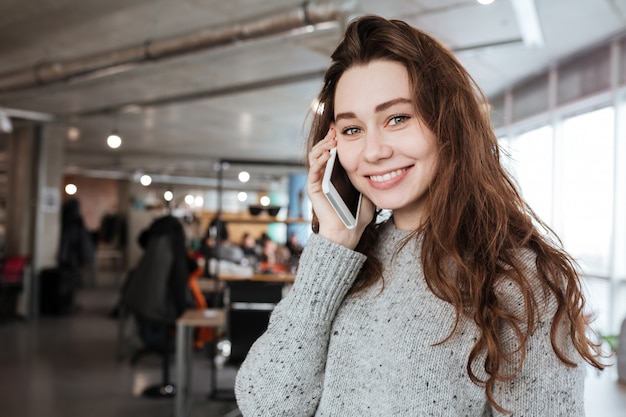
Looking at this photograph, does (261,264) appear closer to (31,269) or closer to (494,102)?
(494,102)

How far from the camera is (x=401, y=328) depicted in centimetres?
101

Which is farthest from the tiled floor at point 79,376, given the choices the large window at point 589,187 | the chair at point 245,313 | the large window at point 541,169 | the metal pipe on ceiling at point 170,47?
the large window at point 541,169

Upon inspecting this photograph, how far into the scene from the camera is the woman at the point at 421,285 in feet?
3.08

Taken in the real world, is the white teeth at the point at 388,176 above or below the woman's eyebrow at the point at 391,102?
below

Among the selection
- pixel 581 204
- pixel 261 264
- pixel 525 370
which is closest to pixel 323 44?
pixel 261 264

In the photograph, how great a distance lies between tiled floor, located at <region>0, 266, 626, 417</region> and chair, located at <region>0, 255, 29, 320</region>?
0.94 m

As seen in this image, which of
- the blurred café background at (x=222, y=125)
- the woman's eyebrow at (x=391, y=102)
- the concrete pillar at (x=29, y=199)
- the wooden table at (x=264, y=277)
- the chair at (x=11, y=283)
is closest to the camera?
the woman's eyebrow at (x=391, y=102)

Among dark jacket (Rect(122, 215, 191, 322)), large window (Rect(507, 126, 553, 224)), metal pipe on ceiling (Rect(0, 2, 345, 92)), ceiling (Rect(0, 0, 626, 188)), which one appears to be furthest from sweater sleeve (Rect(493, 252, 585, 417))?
large window (Rect(507, 126, 553, 224))

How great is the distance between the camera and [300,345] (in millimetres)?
1059

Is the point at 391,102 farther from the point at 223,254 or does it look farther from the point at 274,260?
A: the point at 223,254

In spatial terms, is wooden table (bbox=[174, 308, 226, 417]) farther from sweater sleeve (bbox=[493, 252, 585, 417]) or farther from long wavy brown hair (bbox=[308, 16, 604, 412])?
sweater sleeve (bbox=[493, 252, 585, 417])

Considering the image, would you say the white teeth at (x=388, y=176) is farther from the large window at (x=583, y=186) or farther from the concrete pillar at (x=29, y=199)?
the concrete pillar at (x=29, y=199)

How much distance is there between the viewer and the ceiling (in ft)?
16.5

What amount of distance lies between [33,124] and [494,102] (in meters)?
7.93
